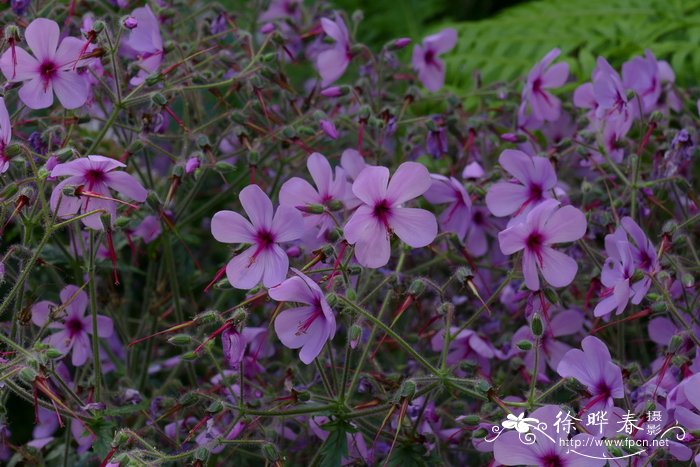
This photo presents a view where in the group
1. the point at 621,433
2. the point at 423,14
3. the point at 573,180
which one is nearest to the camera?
the point at 621,433

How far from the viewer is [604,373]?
1.76 m

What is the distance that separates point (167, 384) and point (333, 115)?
2.82ft

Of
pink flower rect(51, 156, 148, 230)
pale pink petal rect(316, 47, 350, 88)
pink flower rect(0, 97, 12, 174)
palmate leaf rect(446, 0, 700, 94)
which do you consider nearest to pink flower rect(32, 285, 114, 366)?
pink flower rect(51, 156, 148, 230)

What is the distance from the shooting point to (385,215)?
1.79 metres

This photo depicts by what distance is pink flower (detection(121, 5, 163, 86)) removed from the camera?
2.15 m

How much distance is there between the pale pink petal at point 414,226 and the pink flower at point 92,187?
20.8 inches

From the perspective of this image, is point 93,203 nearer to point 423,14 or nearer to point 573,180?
point 573,180

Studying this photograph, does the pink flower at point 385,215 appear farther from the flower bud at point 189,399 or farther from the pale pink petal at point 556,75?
the pale pink petal at point 556,75

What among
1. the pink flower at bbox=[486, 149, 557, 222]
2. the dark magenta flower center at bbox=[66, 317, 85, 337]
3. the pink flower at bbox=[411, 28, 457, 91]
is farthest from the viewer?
the pink flower at bbox=[411, 28, 457, 91]

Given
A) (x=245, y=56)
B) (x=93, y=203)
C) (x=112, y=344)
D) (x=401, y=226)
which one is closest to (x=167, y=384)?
(x=112, y=344)

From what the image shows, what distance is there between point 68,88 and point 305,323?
2.43ft

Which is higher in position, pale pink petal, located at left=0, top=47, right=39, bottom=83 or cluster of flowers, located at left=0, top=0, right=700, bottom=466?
pale pink petal, located at left=0, top=47, right=39, bottom=83

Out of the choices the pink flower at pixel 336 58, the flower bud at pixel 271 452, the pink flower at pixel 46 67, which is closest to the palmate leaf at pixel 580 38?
the pink flower at pixel 336 58

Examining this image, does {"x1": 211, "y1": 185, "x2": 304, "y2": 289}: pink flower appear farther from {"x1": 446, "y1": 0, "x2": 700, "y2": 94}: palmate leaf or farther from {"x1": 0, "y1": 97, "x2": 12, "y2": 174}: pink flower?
{"x1": 446, "y1": 0, "x2": 700, "y2": 94}: palmate leaf
